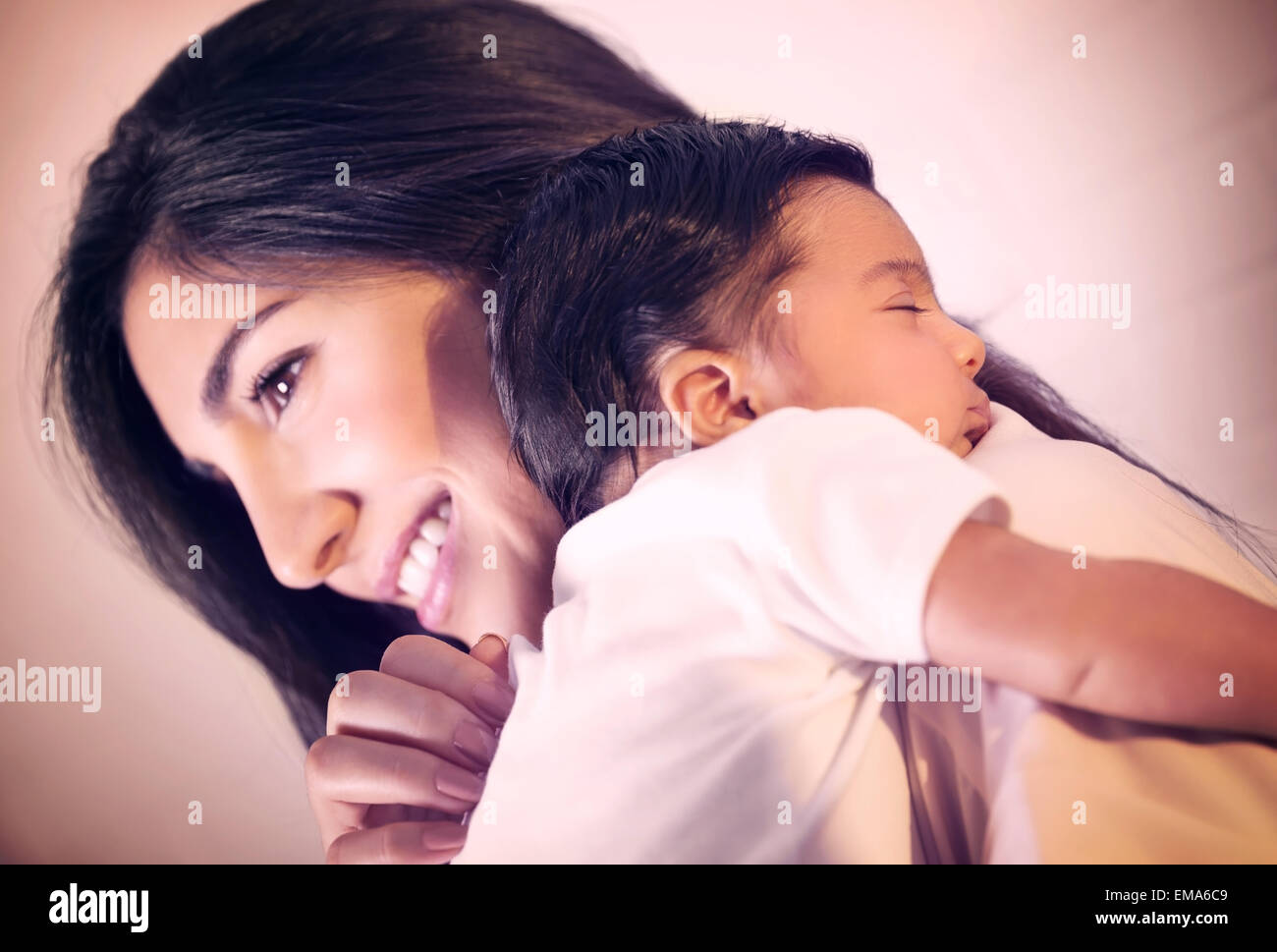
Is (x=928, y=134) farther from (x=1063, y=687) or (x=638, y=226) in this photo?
(x=1063, y=687)

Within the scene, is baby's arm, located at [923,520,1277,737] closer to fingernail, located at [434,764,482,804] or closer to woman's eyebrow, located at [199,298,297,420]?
fingernail, located at [434,764,482,804]

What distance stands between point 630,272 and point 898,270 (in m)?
0.26

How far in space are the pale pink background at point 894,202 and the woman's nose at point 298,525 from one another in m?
0.23

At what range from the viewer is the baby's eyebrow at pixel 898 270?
0.85 metres

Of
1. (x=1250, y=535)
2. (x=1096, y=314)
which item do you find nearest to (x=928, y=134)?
(x=1096, y=314)

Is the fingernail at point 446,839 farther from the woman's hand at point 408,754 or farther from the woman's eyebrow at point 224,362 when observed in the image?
the woman's eyebrow at point 224,362

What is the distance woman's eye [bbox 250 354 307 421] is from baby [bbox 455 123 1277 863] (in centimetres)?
25

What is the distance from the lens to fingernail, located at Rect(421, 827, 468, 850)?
0.83 meters

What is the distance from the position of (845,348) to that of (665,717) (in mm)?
369

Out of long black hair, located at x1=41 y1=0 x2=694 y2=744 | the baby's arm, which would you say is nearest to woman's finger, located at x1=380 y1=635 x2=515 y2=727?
long black hair, located at x1=41 y1=0 x2=694 y2=744

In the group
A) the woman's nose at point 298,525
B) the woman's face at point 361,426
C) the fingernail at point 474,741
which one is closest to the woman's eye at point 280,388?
the woman's face at point 361,426

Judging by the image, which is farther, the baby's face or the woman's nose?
the woman's nose

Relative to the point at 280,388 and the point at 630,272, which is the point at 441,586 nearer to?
the point at 280,388

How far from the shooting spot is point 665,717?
0.71 meters
